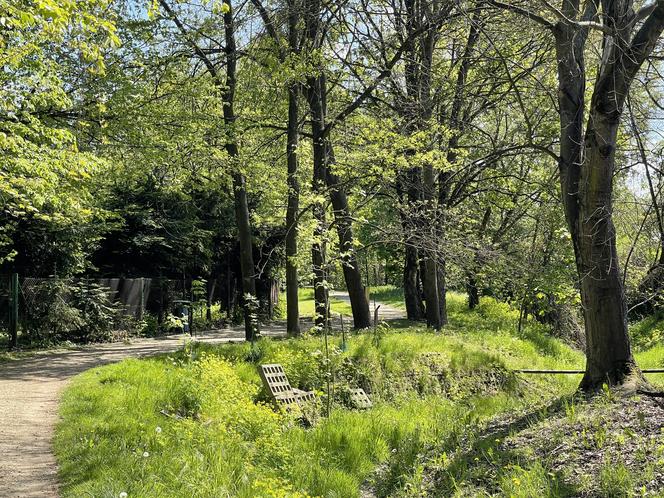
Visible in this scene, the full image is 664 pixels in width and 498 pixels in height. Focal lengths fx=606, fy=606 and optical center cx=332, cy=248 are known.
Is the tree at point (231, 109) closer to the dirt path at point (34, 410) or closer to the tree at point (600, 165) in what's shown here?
the dirt path at point (34, 410)

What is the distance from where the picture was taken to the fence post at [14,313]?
1495 cm

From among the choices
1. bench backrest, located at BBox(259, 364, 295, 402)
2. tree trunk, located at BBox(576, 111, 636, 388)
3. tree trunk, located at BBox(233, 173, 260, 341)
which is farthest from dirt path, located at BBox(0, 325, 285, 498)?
tree trunk, located at BBox(576, 111, 636, 388)

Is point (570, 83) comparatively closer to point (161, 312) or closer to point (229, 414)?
point (229, 414)

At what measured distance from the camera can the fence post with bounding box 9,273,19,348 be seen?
14.9 m

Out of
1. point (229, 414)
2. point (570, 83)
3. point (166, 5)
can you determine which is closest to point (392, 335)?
point (229, 414)

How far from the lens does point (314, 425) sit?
8.66 metres

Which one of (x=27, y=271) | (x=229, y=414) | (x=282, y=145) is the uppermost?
(x=282, y=145)

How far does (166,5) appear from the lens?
49.9 feet

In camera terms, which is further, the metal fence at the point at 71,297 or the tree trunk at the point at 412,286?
the tree trunk at the point at 412,286

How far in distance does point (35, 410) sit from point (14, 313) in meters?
7.57

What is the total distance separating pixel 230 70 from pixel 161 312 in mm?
9757

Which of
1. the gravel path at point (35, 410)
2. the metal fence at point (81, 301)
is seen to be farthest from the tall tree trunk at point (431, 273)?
the gravel path at point (35, 410)

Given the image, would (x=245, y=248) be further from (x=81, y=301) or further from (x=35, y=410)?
(x=35, y=410)

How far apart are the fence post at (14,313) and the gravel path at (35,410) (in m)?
0.93
